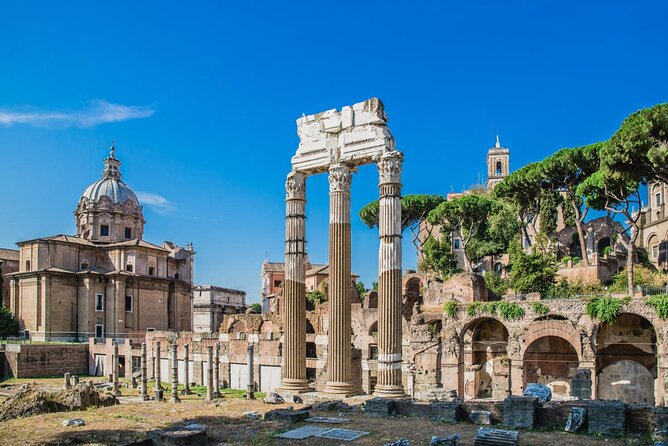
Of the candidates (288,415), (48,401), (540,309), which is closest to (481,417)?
(288,415)

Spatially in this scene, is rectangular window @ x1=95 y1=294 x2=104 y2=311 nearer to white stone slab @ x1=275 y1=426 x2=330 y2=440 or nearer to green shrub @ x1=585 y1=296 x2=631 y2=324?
green shrub @ x1=585 y1=296 x2=631 y2=324

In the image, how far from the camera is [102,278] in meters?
47.3

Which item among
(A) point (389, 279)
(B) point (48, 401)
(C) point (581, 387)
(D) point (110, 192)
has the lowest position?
(C) point (581, 387)

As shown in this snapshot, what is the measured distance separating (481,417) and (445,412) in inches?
30.7

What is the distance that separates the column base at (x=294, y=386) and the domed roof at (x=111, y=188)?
39.5 meters

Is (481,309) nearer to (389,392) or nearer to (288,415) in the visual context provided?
(389,392)

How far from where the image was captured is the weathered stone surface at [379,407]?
1419 cm

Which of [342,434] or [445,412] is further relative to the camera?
[445,412]

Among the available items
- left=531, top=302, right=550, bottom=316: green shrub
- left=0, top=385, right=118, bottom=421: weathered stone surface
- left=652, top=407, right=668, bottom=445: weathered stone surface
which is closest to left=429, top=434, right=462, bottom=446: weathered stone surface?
left=652, top=407, right=668, bottom=445: weathered stone surface

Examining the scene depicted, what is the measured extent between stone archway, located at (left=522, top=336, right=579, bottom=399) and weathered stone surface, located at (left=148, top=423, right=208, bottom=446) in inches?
718

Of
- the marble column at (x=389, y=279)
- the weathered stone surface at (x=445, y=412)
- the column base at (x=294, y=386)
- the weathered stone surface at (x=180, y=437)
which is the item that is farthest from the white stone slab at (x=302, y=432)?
the column base at (x=294, y=386)

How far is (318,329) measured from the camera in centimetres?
3297

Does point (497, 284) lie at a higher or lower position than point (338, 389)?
higher

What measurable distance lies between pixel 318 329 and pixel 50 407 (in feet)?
55.8
